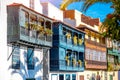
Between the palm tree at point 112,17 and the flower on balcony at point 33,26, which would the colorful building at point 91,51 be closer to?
the flower on balcony at point 33,26

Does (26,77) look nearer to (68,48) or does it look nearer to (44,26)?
(44,26)

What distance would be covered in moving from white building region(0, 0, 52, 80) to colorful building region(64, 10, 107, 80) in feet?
46.1

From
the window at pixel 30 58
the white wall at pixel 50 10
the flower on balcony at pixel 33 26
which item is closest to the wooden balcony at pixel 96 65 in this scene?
the white wall at pixel 50 10

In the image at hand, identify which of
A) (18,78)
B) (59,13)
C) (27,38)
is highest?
(59,13)

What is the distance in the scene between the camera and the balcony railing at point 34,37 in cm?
3188

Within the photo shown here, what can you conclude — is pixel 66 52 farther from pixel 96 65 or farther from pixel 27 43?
pixel 96 65

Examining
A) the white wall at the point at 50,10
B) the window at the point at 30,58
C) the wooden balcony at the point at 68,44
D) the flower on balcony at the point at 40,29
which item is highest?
the white wall at the point at 50,10

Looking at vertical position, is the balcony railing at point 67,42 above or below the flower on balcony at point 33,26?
below

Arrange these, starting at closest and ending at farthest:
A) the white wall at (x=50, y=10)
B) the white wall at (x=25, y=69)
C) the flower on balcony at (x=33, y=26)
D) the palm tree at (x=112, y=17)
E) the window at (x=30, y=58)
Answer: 1. the palm tree at (x=112, y=17)
2. the white wall at (x=25, y=69)
3. the flower on balcony at (x=33, y=26)
4. the window at (x=30, y=58)
5. the white wall at (x=50, y=10)

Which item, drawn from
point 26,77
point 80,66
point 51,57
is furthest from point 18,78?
point 80,66

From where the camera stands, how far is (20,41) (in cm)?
3200

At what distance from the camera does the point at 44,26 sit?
122 ft

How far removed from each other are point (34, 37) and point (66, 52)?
35.5 feet

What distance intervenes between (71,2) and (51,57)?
2098 centimetres
